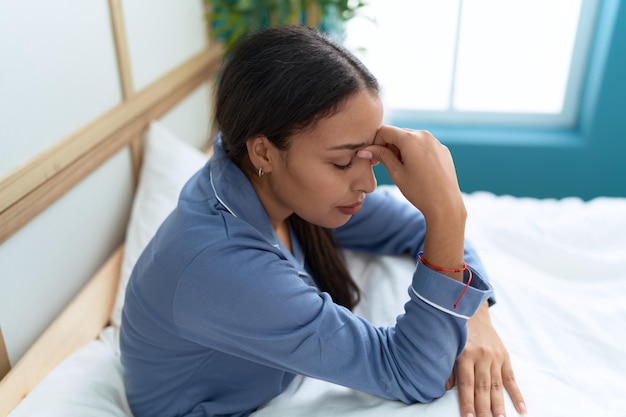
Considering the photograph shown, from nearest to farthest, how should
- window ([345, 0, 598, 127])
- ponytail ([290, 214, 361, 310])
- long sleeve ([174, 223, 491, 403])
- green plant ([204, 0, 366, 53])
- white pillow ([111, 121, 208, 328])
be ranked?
1. long sleeve ([174, 223, 491, 403])
2. ponytail ([290, 214, 361, 310])
3. white pillow ([111, 121, 208, 328])
4. green plant ([204, 0, 366, 53])
5. window ([345, 0, 598, 127])

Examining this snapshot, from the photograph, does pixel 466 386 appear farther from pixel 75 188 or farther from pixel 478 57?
pixel 478 57

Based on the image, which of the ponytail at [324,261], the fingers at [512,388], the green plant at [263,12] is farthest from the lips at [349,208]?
the green plant at [263,12]

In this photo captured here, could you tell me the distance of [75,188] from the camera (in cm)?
134

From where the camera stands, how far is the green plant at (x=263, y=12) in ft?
6.86

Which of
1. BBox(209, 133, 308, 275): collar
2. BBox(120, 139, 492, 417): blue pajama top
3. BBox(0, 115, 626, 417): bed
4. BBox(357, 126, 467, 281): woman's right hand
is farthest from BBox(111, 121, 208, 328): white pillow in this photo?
BBox(357, 126, 467, 281): woman's right hand

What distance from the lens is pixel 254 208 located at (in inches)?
36.8

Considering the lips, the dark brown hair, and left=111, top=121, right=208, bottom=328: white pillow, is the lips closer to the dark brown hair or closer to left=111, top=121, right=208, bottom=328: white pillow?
the dark brown hair

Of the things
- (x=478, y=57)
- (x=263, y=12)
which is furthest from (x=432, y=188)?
(x=478, y=57)

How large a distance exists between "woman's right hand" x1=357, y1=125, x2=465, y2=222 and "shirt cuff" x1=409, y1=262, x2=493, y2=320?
0.30 feet

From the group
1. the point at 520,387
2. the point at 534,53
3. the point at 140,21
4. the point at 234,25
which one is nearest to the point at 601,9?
the point at 534,53

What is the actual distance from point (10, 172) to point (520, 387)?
1006mm

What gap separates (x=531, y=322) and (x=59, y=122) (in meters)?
1.10

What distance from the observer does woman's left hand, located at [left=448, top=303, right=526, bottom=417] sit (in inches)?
34.7

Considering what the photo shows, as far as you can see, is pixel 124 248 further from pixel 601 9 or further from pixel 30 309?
pixel 601 9
